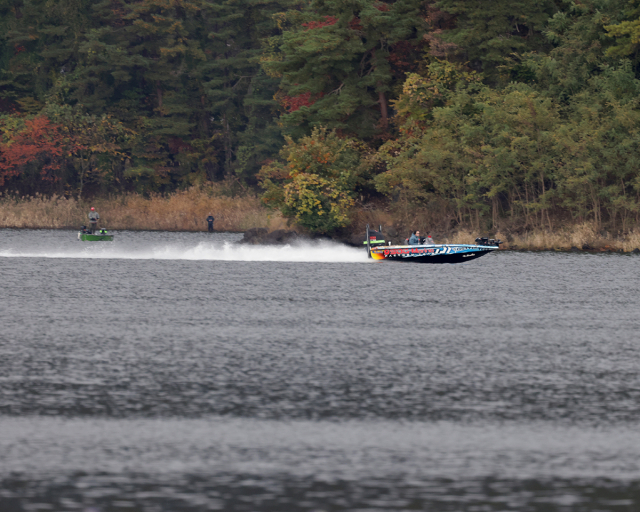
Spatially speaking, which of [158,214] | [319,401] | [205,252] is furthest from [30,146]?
[319,401]

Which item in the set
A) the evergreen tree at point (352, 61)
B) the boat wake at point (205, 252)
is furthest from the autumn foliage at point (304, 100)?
the boat wake at point (205, 252)

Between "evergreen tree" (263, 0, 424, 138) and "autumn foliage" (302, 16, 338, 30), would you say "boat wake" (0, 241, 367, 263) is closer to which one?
"evergreen tree" (263, 0, 424, 138)

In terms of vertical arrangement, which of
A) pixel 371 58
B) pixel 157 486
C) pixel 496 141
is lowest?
pixel 157 486

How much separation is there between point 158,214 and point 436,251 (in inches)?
1705

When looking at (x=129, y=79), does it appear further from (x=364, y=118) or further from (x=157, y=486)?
(x=157, y=486)

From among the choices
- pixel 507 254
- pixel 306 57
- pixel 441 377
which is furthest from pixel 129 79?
pixel 441 377

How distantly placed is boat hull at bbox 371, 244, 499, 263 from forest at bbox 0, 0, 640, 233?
1346 cm

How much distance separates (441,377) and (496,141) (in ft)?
162

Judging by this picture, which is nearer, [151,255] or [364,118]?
[151,255]

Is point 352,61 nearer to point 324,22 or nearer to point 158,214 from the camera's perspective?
point 324,22

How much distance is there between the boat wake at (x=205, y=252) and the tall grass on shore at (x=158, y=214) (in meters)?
16.2

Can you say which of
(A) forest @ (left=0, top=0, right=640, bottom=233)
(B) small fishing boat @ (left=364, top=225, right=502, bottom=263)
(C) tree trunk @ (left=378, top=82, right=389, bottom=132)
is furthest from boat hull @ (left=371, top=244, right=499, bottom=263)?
(C) tree trunk @ (left=378, top=82, right=389, bottom=132)

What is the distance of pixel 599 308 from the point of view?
112ft

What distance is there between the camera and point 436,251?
177 ft
